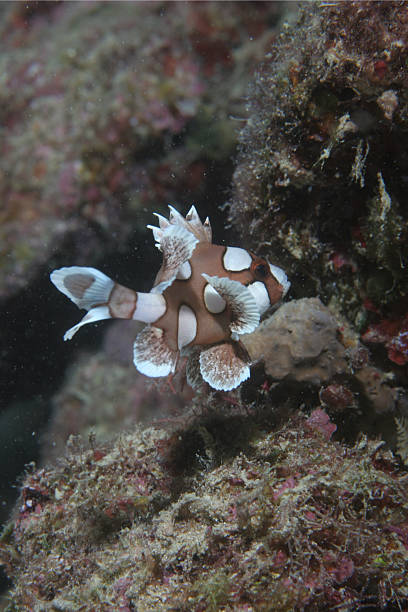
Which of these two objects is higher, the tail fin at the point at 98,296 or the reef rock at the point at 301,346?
the tail fin at the point at 98,296

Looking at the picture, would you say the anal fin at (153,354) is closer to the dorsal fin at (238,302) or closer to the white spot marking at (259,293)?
the dorsal fin at (238,302)

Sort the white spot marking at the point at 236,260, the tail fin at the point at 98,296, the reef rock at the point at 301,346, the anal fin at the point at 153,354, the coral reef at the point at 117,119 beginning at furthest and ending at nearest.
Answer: the coral reef at the point at 117,119
the reef rock at the point at 301,346
the white spot marking at the point at 236,260
the anal fin at the point at 153,354
the tail fin at the point at 98,296

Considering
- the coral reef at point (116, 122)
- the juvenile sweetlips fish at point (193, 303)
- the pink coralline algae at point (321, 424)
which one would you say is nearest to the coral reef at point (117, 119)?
the coral reef at point (116, 122)

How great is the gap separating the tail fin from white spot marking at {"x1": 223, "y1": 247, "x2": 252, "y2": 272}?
60 cm

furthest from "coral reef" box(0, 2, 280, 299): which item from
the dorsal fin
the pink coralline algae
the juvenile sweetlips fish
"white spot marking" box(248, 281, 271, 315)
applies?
the pink coralline algae

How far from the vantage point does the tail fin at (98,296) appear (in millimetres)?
2278

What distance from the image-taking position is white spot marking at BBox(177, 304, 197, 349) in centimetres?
263

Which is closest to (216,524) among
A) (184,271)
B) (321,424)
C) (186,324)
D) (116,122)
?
(321,424)

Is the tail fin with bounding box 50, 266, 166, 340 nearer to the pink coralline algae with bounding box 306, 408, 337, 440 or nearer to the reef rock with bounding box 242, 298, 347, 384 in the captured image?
the reef rock with bounding box 242, 298, 347, 384

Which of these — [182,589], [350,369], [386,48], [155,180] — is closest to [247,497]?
[182,589]

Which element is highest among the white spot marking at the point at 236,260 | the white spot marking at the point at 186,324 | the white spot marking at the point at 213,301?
the white spot marking at the point at 236,260

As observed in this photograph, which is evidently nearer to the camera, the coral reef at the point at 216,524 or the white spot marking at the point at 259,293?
the coral reef at the point at 216,524

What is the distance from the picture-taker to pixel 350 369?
3.46 m

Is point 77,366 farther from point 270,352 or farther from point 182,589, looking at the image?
point 182,589
